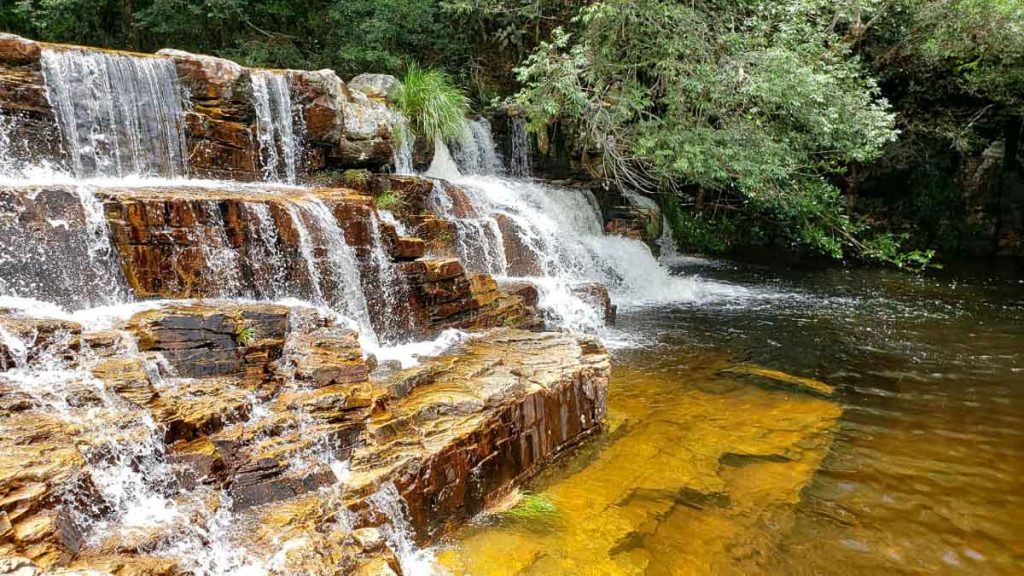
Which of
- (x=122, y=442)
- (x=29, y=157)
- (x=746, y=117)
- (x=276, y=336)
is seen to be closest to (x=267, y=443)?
(x=122, y=442)

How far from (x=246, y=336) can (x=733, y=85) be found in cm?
698

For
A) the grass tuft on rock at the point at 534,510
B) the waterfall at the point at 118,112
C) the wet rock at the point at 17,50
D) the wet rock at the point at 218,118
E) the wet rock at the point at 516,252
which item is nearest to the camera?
the grass tuft on rock at the point at 534,510

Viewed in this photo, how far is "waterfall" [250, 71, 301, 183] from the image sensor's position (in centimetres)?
862

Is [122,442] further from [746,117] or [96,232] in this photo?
[746,117]

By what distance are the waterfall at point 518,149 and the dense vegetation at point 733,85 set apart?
0.32 metres

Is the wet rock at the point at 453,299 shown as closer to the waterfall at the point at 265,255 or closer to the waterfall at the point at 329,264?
the waterfall at the point at 329,264

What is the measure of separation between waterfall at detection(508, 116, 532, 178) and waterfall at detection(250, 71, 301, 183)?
16.8 feet

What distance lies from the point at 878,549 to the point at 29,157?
9.43 meters

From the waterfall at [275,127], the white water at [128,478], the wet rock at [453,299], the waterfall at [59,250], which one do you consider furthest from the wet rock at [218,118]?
the white water at [128,478]

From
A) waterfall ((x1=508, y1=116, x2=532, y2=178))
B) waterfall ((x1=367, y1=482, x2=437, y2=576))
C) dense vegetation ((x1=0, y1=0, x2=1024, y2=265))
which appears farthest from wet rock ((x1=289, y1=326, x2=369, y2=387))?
waterfall ((x1=508, y1=116, x2=532, y2=178))

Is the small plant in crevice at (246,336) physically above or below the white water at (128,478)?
above

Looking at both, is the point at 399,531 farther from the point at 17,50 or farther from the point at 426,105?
the point at 426,105

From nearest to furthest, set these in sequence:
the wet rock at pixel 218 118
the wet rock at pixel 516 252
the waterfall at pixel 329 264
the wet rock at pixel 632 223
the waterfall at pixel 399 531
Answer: the waterfall at pixel 399 531 → the waterfall at pixel 329 264 → the wet rock at pixel 218 118 → the wet rock at pixel 516 252 → the wet rock at pixel 632 223

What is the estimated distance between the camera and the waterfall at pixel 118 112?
297 inches
